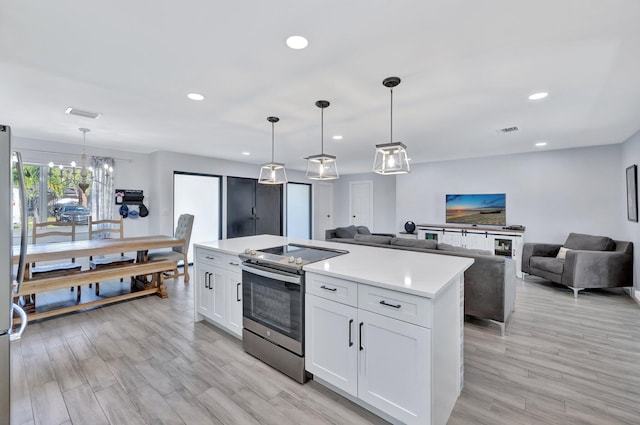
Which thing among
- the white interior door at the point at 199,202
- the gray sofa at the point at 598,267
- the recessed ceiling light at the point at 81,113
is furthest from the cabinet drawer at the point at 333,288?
the white interior door at the point at 199,202

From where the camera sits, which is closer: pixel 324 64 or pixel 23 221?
pixel 23 221

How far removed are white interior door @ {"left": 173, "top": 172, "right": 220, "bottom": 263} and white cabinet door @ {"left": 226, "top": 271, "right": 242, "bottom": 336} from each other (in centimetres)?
354

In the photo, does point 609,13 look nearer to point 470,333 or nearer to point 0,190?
point 470,333

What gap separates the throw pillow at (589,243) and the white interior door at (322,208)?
5.88 meters

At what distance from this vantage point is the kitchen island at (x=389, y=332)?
1.55 m

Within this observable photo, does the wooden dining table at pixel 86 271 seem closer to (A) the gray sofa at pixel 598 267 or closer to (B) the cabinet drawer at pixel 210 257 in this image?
(B) the cabinet drawer at pixel 210 257

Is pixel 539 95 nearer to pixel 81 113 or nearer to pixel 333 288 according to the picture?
pixel 333 288

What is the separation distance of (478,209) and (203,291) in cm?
562

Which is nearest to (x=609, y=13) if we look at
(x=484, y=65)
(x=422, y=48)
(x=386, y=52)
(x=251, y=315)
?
(x=484, y=65)

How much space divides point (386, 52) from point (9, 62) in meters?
2.71

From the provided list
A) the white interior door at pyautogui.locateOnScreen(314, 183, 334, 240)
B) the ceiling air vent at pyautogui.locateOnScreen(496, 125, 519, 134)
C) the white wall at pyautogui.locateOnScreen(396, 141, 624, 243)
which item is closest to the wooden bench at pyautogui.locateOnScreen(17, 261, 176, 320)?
the ceiling air vent at pyautogui.locateOnScreen(496, 125, 519, 134)

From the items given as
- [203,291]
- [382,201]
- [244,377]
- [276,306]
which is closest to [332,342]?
[276,306]

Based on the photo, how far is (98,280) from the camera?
3.52 metres

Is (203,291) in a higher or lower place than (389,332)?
lower
